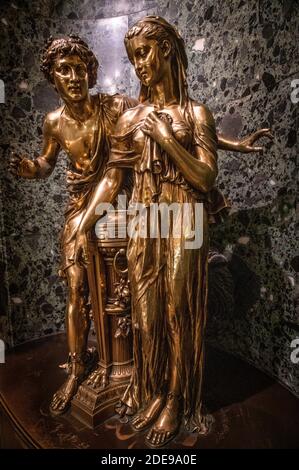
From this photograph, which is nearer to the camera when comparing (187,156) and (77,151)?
(187,156)

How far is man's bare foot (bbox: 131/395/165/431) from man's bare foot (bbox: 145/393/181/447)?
0.13ft

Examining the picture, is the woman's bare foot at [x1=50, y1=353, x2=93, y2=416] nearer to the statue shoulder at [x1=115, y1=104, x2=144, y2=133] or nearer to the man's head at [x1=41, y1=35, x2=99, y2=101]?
the statue shoulder at [x1=115, y1=104, x2=144, y2=133]

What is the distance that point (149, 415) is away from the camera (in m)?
1.58

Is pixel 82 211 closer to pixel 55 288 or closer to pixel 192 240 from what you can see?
pixel 192 240

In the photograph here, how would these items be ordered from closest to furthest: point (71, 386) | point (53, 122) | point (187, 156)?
point (187, 156), point (71, 386), point (53, 122)

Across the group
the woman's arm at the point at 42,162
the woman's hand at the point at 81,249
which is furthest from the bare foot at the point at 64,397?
the woman's arm at the point at 42,162

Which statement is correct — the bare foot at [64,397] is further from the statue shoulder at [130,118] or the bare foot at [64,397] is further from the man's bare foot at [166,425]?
the statue shoulder at [130,118]

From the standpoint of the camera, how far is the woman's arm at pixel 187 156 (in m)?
1.36

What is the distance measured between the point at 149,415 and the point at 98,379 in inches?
14.3

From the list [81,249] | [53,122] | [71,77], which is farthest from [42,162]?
[81,249]

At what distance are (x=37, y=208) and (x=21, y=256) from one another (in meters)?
0.43

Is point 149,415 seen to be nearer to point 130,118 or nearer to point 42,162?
point 130,118

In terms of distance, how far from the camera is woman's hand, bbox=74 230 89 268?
172 cm

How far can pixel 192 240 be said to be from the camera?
4.75 feet
